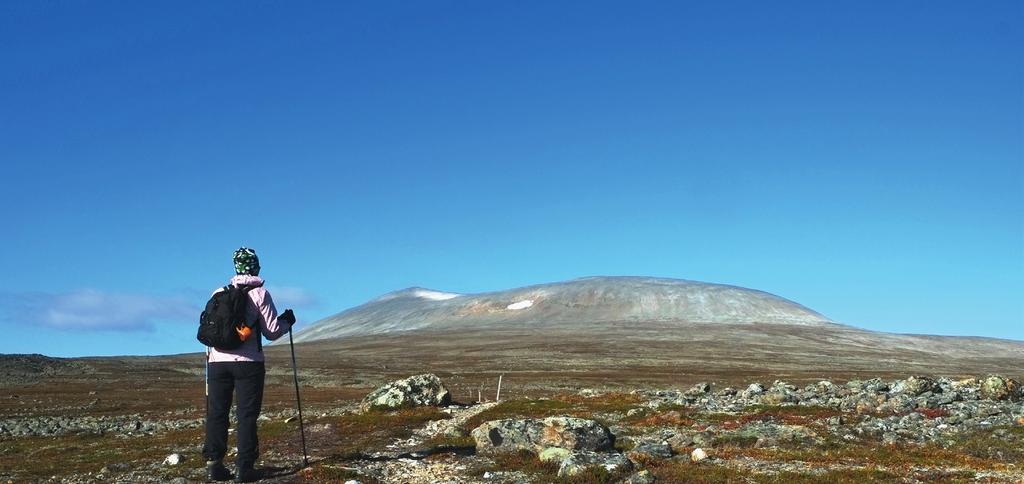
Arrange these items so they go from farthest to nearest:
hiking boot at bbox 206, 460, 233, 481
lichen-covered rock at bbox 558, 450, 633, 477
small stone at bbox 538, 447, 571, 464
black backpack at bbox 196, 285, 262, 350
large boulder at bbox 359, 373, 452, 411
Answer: large boulder at bbox 359, 373, 452, 411 < small stone at bbox 538, 447, 571, 464 < lichen-covered rock at bbox 558, 450, 633, 477 < hiking boot at bbox 206, 460, 233, 481 < black backpack at bbox 196, 285, 262, 350

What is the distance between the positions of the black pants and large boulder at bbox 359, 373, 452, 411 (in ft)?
70.9

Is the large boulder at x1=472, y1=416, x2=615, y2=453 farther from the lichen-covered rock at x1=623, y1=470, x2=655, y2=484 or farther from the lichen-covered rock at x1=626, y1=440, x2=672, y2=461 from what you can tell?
the lichen-covered rock at x1=623, y1=470, x2=655, y2=484

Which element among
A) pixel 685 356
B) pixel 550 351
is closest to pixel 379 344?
pixel 550 351

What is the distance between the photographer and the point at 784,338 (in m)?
186

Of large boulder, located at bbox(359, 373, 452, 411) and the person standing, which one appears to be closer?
the person standing

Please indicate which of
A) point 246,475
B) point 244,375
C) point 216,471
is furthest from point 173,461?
point 244,375

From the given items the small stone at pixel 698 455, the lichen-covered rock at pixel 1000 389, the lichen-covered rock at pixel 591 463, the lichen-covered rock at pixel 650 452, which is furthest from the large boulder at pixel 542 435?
the lichen-covered rock at pixel 1000 389

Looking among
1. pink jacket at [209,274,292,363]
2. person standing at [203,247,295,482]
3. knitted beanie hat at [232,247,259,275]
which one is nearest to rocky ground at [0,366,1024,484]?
person standing at [203,247,295,482]

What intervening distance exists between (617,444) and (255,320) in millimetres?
12269

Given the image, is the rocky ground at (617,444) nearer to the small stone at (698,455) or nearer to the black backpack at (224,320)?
the small stone at (698,455)

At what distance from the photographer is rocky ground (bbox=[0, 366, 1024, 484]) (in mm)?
16109

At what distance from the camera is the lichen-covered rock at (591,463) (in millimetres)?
15461

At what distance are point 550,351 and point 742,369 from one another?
42536 millimetres

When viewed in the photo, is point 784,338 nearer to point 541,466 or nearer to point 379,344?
point 379,344
